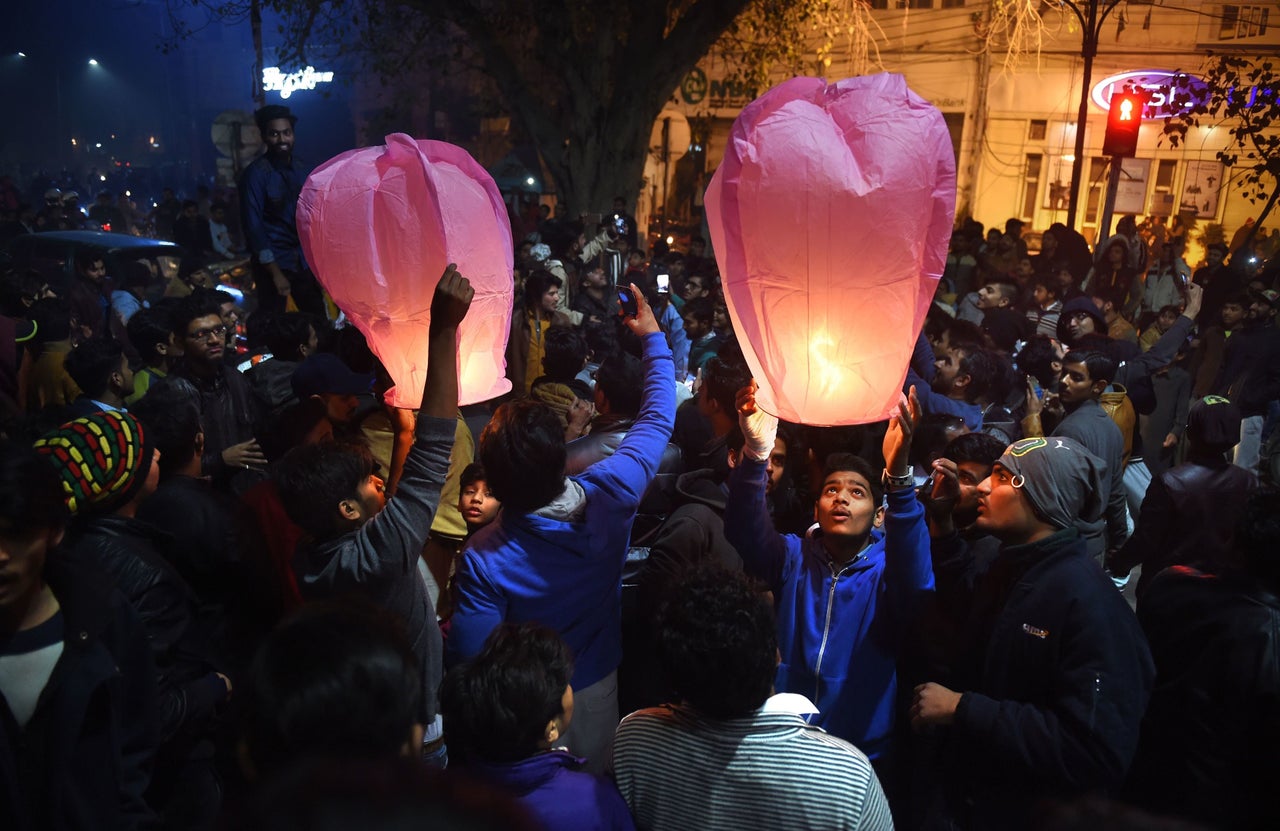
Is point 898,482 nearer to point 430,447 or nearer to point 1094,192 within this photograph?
point 430,447

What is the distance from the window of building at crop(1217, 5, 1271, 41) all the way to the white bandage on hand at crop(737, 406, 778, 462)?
18771 mm

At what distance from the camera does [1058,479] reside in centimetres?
248

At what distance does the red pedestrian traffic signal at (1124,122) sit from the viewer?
10359mm

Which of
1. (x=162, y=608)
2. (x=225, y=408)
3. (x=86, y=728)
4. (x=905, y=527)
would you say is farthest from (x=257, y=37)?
(x=905, y=527)

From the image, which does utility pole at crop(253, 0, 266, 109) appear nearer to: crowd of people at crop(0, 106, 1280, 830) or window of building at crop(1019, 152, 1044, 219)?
crowd of people at crop(0, 106, 1280, 830)

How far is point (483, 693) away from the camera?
75.2 inches

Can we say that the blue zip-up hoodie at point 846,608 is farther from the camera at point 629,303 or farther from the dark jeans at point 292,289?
the dark jeans at point 292,289

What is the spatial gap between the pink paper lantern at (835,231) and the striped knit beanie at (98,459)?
1762 mm

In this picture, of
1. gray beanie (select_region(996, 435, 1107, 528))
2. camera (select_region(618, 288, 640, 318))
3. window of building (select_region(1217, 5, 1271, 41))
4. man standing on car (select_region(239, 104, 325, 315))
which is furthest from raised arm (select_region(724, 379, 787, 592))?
window of building (select_region(1217, 5, 1271, 41))

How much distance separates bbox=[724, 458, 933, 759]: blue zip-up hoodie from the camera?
259 centimetres

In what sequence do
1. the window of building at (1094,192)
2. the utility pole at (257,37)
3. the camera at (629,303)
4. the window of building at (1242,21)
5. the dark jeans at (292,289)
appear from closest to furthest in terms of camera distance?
the camera at (629,303) → the dark jeans at (292,289) → the utility pole at (257,37) → the window of building at (1242,21) → the window of building at (1094,192)

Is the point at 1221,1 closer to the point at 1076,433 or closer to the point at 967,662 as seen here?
the point at 1076,433

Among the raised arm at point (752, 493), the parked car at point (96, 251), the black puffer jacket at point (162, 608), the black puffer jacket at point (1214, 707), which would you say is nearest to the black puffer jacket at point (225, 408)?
the black puffer jacket at point (162, 608)

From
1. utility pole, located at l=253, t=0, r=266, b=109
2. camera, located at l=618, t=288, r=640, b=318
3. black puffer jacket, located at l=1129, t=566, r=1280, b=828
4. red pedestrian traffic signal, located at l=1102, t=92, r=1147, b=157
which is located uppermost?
utility pole, located at l=253, t=0, r=266, b=109
